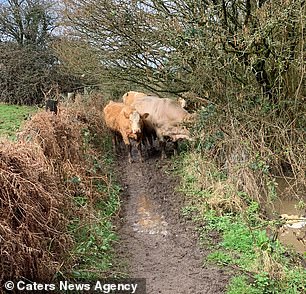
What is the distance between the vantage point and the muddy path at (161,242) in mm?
4445

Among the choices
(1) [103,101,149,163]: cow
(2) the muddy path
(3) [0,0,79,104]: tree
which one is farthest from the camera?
(3) [0,0,79,104]: tree

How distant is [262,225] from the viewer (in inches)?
221

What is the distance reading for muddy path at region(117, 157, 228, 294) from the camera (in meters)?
4.45

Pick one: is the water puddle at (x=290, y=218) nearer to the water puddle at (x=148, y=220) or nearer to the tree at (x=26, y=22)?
the water puddle at (x=148, y=220)

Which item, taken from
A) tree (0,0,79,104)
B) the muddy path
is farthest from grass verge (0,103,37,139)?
the muddy path

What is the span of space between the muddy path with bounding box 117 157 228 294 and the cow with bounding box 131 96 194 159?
4.29 feet

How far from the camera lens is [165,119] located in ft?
32.0

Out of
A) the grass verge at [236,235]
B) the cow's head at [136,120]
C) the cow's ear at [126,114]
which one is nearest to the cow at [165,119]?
the cow's head at [136,120]

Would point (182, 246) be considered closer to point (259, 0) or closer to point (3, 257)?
point (3, 257)

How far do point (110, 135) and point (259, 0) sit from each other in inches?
208

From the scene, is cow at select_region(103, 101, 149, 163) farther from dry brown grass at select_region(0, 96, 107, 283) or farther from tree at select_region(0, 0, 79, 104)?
tree at select_region(0, 0, 79, 104)

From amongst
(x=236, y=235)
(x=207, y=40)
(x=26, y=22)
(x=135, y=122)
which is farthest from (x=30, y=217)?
(x=26, y=22)

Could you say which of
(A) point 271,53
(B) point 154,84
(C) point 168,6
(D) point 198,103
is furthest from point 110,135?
(A) point 271,53

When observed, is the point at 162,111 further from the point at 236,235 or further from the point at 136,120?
the point at 236,235
